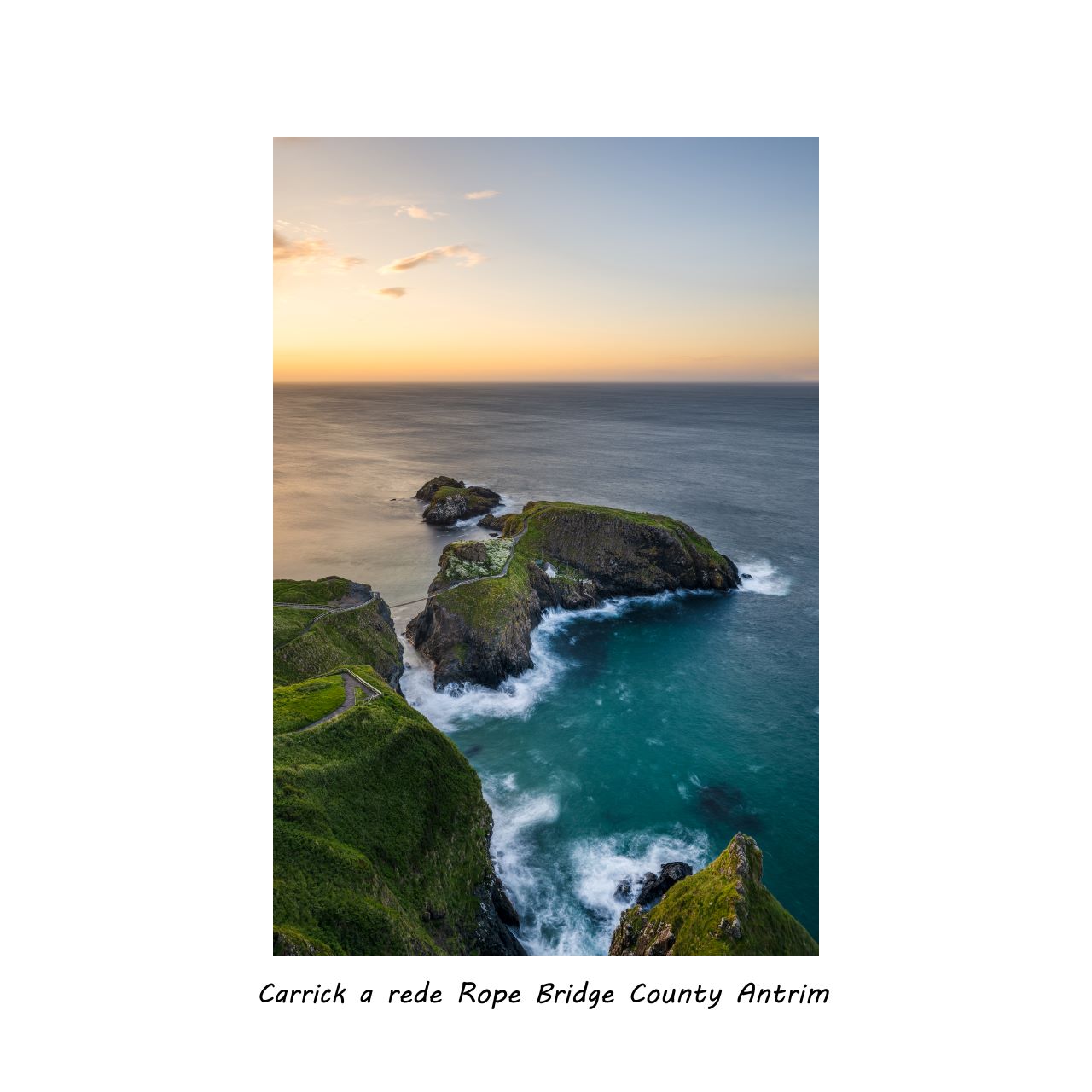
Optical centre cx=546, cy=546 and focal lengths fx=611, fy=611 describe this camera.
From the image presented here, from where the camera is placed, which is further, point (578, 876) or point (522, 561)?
point (522, 561)

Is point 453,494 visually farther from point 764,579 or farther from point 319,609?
point 764,579

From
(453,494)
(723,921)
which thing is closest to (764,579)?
(453,494)

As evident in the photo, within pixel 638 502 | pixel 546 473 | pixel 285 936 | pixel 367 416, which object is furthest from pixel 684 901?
pixel 367 416

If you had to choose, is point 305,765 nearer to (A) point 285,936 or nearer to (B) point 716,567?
(A) point 285,936

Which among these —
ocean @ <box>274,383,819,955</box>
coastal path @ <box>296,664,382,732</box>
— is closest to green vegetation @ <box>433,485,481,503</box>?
ocean @ <box>274,383,819,955</box>

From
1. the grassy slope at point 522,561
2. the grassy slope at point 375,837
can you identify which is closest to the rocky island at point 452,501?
the grassy slope at point 522,561

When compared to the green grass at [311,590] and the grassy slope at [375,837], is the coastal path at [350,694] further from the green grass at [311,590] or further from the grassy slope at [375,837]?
the green grass at [311,590]
